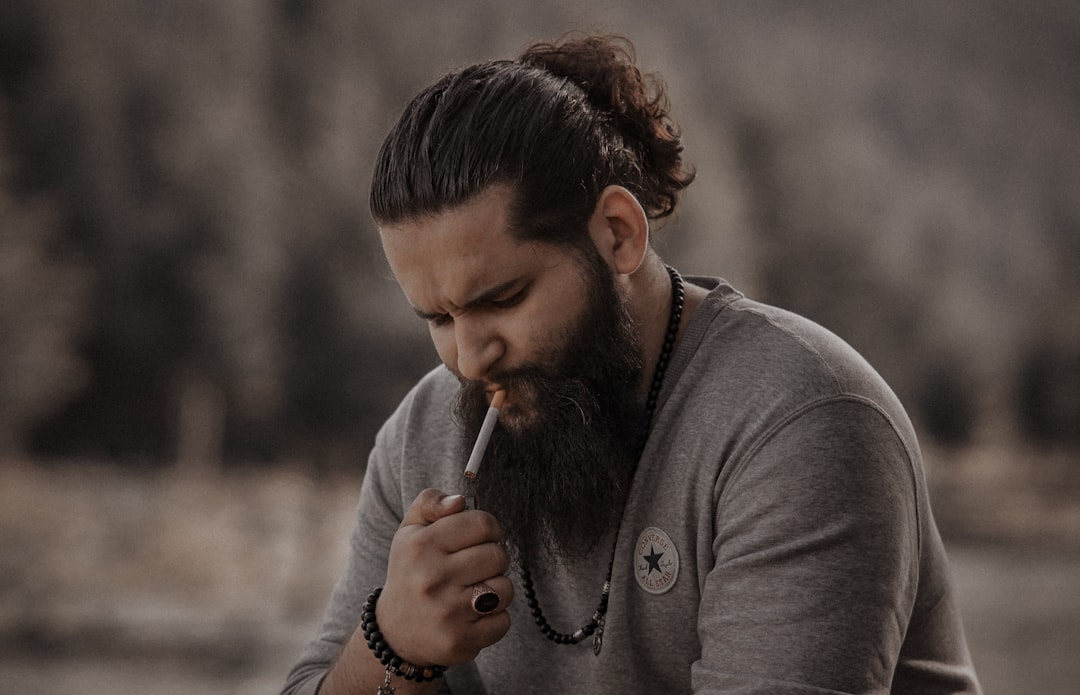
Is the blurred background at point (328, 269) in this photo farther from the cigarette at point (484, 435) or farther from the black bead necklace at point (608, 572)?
the cigarette at point (484, 435)

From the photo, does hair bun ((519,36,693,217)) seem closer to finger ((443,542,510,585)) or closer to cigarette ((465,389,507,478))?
cigarette ((465,389,507,478))

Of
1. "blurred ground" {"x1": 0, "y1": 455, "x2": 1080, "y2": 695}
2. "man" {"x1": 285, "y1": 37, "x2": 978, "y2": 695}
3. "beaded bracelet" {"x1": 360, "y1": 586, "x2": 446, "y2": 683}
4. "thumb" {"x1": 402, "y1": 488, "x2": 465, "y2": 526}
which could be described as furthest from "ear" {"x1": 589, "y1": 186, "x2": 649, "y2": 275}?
"blurred ground" {"x1": 0, "y1": 455, "x2": 1080, "y2": 695}

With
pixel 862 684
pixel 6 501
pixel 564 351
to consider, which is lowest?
pixel 862 684

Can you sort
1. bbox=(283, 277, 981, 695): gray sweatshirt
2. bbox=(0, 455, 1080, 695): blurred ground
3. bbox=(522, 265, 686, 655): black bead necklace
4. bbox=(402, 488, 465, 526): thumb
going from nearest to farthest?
bbox=(283, 277, 981, 695): gray sweatshirt, bbox=(402, 488, 465, 526): thumb, bbox=(522, 265, 686, 655): black bead necklace, bbox=(0, 455, 1080, 695): blurred ground

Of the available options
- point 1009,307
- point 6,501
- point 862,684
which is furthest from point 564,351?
point 1009,307

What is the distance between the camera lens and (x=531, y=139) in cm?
132

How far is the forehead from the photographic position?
127 centimetres

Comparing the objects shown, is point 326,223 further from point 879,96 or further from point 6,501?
point 879,96

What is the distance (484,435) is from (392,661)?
30cm

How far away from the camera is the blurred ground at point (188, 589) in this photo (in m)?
3.08

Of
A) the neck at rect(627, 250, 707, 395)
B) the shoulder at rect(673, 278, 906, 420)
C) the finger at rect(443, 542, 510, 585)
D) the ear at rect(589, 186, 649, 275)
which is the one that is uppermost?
the ear at rect(589, 186, 649, 275)

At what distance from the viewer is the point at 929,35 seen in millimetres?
3568

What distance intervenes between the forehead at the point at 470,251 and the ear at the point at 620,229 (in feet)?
0.23

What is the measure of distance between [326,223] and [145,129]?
2.04 ft
